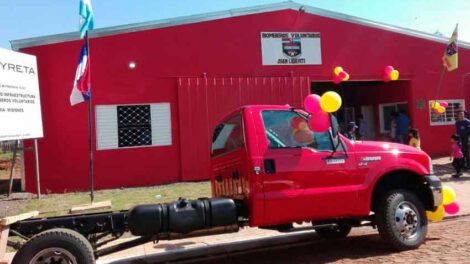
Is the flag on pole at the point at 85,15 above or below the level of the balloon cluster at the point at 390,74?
above

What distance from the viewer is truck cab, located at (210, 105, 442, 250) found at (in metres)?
6.64

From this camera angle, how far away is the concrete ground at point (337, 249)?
23.0 feet

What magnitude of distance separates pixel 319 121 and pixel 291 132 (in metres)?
0.38

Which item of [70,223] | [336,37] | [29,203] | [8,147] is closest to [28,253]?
[70,223]

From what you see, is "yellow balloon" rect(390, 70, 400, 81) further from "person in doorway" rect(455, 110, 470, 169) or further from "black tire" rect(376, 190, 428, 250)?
"black tire" rect(376, 190, 428, 250)

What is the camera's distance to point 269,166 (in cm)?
664

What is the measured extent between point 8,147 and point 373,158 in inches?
1327

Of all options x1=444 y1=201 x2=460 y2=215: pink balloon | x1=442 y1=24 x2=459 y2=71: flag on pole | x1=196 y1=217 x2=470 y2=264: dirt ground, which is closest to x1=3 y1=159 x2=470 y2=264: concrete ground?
x1=196 y1=217 x2=470 y2=264: dirt ground

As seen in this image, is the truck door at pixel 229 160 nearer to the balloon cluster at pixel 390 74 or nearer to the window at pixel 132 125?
the window at pixel 132 125

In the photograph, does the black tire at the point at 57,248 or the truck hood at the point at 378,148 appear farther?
the truck hood at the point at 378,148

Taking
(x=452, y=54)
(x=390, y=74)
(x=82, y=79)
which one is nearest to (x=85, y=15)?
(x=82, y=79)

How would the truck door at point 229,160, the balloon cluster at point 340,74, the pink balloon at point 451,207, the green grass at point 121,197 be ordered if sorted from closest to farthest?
the truck door at point 229,160 → the pink balloon at point 451,207 → the green grass at point 121,197 → the balloon cluster at point 340,74

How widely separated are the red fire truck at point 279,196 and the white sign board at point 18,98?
6202mm

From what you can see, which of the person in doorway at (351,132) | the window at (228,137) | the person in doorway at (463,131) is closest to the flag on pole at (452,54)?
the person in doorway at (463,131)
